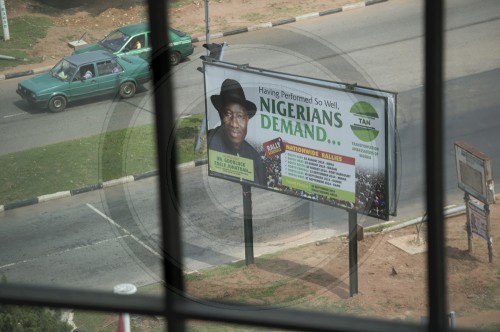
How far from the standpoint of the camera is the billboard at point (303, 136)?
30.2 ft

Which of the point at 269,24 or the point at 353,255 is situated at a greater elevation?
the point at 269,24

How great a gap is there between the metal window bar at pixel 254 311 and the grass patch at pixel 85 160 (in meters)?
11.3

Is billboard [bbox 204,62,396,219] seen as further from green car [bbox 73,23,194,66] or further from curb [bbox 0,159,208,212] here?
green car [bbox 73,23,194,66]

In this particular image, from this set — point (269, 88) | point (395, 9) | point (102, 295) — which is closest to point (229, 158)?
point (269, 88)

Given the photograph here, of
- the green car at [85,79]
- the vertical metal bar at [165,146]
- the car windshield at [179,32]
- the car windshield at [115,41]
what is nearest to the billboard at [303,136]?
the green car at [85,79]

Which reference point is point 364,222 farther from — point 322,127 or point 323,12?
point 323,12

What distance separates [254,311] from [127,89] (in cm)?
1471

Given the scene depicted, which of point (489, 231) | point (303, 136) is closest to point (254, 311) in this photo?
point (303, 136)

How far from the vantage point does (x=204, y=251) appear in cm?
1123

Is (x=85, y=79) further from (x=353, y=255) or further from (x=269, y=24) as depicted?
(x=353, y=255)

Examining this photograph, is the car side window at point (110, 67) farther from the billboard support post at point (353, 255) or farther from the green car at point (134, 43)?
the billboard support post at point (353, 255)

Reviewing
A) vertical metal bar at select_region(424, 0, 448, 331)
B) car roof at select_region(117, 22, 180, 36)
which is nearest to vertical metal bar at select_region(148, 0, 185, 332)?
vertical metal bar at select_region(424, 0, 448, 331)

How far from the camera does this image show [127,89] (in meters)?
16.0

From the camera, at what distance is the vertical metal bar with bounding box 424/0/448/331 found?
1.32 m
